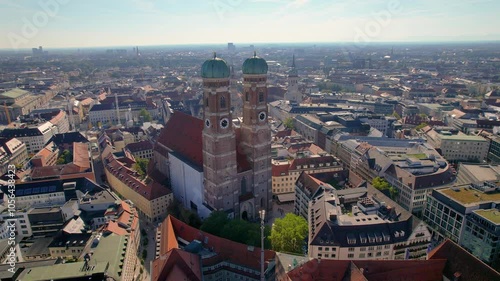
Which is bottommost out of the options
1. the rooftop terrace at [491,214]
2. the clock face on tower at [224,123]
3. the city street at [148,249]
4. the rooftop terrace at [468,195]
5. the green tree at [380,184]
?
the city street at [148,249]

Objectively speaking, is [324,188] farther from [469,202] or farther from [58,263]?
→ [58,263]

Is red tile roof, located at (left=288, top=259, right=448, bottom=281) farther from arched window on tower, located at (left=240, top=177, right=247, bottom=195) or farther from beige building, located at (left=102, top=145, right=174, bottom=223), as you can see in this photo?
beige building, located at (left=102, top=145, right=174, bottom=223)

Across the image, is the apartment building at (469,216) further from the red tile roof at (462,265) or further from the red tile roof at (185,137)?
the red tile roof at (185,137)

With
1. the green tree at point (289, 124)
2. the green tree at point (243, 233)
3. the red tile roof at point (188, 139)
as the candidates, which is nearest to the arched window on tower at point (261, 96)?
the red tile roof at point (188, 139)

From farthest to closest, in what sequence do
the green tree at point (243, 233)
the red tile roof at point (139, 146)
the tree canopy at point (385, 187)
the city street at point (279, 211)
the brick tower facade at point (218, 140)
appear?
the red tile roof at point (139, 146), the tree canopy at point (385, 187), the city street at point (279, 211), the brick tower facade at point (218, 140), the green tree at point (243, 233)

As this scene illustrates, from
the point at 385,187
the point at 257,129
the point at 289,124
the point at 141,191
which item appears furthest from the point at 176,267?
the point at 289,124

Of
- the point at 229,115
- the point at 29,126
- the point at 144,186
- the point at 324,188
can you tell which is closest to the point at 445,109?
the point at 324,188

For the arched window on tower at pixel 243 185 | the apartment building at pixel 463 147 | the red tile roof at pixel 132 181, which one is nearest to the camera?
the arched window on tower at pixel 243 185

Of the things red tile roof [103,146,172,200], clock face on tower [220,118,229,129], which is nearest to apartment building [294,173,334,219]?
clock face on tower [220,118,229,129]
